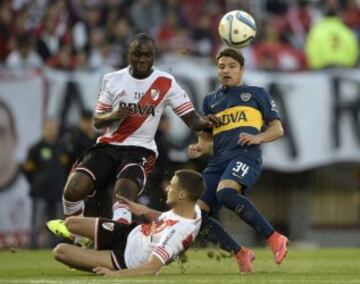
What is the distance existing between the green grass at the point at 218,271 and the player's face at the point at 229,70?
176 cm

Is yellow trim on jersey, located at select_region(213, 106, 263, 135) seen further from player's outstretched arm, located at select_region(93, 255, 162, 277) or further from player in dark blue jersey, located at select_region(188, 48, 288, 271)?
player's outstretched arm, located at select_region(93, 255, 162, 277)

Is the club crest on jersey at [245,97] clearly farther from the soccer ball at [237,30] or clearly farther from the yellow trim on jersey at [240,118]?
the soccer ball at [237,30]

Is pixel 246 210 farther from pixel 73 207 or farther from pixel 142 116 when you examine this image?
pixel 73 207

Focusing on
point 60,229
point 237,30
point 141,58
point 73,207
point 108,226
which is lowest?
point 60,229

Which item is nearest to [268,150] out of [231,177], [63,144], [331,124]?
[331,124]

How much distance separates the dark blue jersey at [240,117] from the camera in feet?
46.8

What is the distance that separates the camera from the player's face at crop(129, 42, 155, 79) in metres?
14.3

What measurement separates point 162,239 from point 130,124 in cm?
226

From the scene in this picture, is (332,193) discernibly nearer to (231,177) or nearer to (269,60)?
Result: (269,60)

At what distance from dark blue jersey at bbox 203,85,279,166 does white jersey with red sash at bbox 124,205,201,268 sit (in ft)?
4.53

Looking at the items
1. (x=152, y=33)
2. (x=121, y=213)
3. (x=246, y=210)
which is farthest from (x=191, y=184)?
(x=152, y=33)

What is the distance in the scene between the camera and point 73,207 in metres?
14.6

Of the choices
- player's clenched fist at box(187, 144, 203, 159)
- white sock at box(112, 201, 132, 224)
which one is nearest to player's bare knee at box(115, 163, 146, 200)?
white sock at box(112, 201, 132, 224)

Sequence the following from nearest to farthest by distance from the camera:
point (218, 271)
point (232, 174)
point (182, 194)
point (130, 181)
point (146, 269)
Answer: point (146, 269) < point (182, 194) < point (232, 174) < point (130, 181) < point (218, 271)
